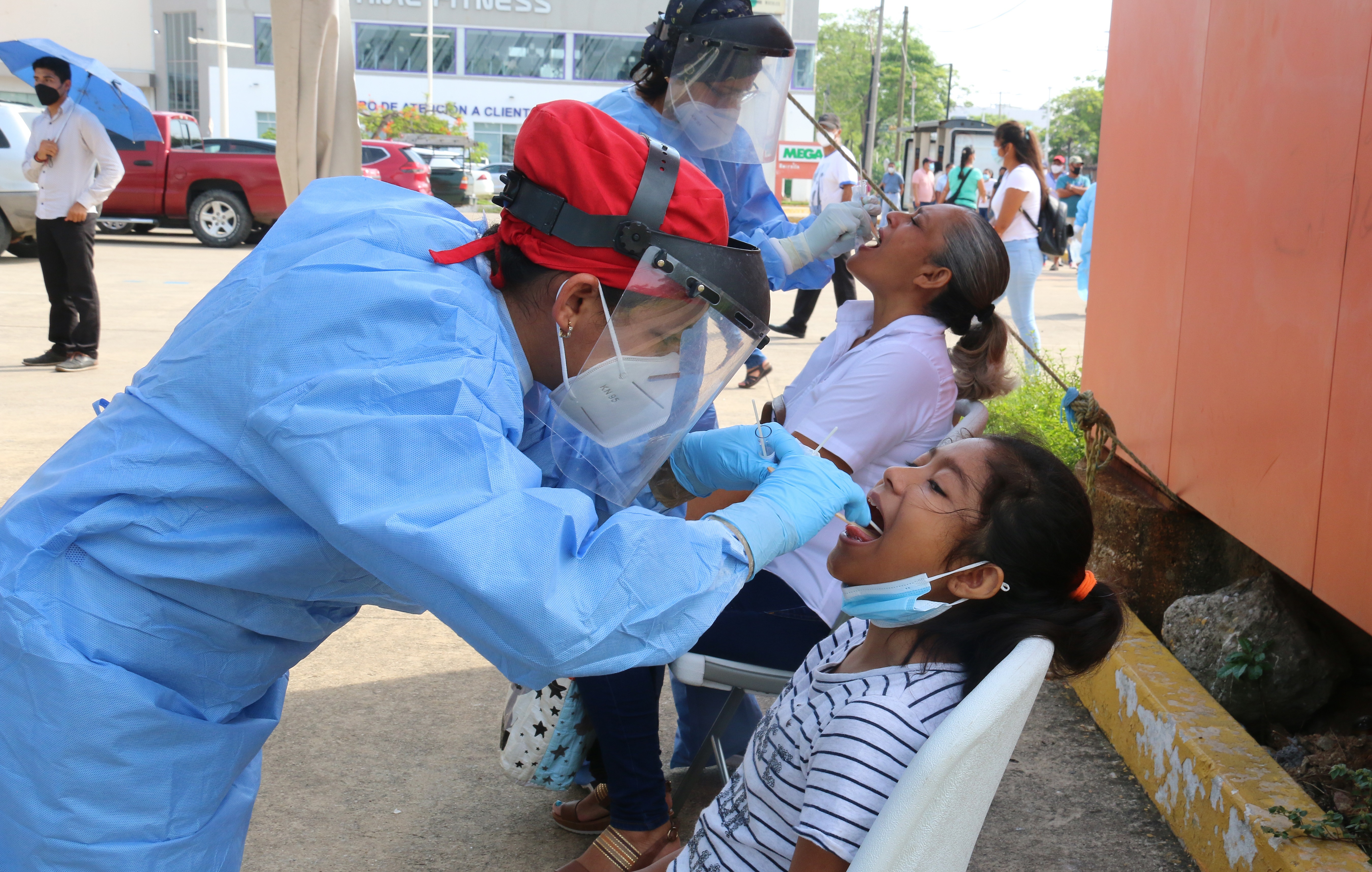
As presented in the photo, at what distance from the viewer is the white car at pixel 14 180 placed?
11625 millimetres

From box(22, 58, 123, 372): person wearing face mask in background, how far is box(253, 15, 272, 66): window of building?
38300 mm

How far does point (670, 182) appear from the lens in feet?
4.95

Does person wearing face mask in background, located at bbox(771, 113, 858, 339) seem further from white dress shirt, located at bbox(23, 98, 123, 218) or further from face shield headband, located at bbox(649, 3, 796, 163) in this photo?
white dress shirt, located at bbox(23, 98, 123, 218)

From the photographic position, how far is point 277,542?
1347 mm

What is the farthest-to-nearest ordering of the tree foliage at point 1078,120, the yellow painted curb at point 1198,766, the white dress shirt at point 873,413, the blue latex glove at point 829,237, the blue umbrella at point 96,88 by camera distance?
the tree foliage at point 1078,120 → the blue umbrella at point 96,88 → the blue latex glove at point 829,237 → the white dress shirt at point 873,413 → the yellow painted curb at point 1198,766

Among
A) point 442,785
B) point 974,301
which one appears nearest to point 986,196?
point 974,301

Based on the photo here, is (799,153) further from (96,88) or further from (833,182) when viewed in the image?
(96,88)

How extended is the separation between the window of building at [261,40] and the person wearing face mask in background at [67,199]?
126 feet

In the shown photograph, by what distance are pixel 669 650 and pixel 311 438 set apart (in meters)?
0.47

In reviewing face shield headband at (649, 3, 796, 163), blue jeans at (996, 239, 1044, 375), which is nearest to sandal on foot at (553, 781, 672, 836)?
face shield headband at (649, 3, 796, 163)

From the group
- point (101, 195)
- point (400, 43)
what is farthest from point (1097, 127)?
point (101, 195)

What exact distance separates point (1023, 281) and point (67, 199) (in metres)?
5.88

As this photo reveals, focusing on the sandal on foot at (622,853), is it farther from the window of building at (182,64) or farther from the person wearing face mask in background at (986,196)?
the window of building at (182,64)

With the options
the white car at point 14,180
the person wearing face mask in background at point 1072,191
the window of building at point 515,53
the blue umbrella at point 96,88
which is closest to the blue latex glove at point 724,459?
the blue umbrella at point 96,88
